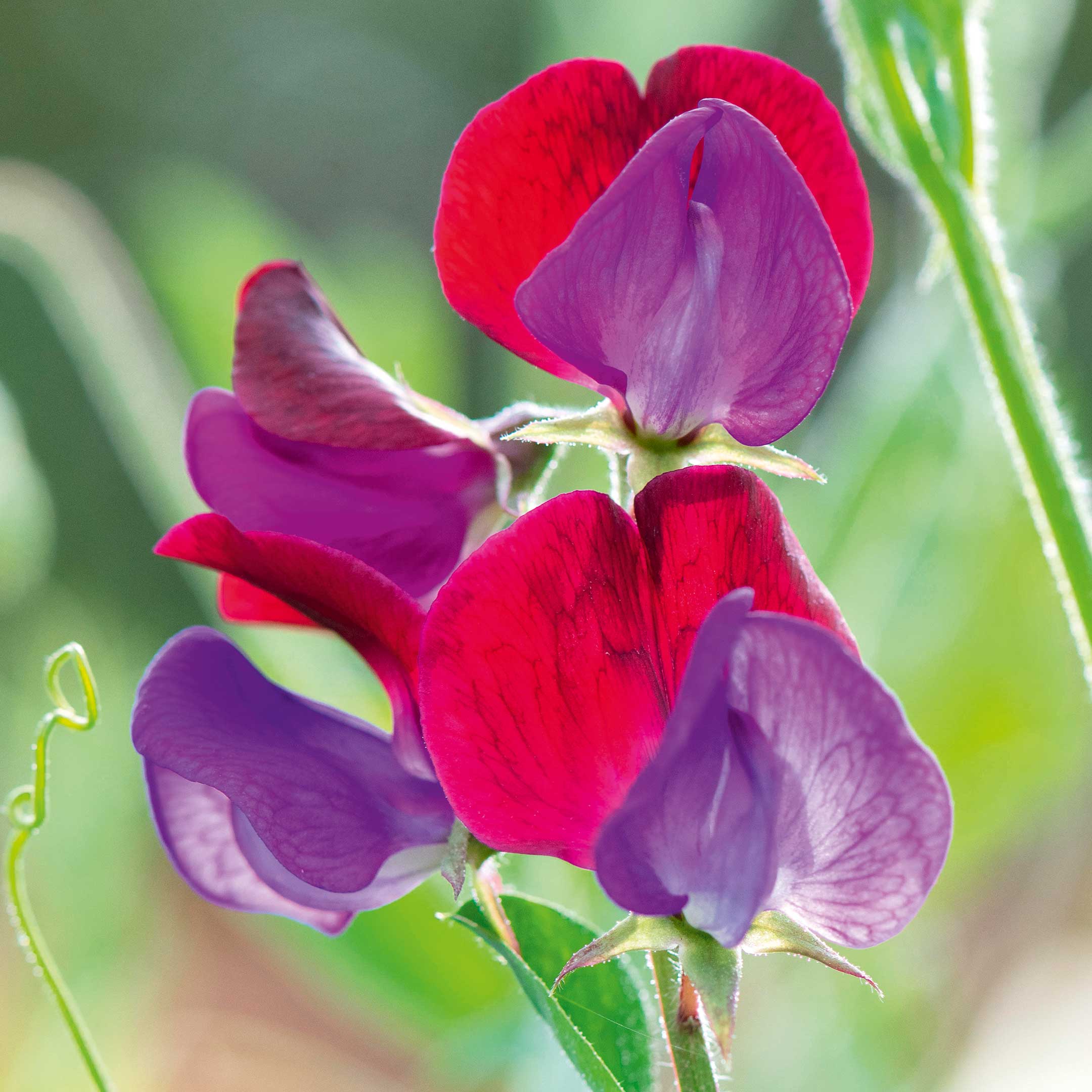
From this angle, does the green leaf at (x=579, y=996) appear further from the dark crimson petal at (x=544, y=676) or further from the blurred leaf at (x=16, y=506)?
the blurred leaf at (x=16, y=506)

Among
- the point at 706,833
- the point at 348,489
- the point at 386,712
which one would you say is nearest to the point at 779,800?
the point at 706,833

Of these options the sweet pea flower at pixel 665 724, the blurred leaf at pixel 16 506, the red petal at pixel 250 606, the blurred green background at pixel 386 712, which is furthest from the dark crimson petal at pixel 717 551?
the blurred leaf at pixel 16 506

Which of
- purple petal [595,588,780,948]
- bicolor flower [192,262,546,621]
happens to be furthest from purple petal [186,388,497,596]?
purple petal [595,588,780,948]

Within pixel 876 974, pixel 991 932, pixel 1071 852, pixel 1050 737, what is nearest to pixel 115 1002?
pixel 876 974

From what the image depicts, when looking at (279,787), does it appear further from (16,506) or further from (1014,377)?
→ (16,506)

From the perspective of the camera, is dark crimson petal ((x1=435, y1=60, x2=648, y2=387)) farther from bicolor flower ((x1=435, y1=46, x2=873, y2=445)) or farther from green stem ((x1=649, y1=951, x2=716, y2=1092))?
green stem ((x1=649, y1=951, x2=716, y2=1092))

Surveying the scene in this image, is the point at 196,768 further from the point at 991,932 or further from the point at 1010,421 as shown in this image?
the point at 991,932

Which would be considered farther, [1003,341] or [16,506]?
[16,506]

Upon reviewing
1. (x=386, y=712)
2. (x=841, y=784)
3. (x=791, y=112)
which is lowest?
(x=386, y=712)
